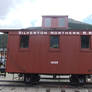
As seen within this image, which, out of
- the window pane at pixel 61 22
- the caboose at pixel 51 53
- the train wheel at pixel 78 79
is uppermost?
the window pane at pixel 61 22

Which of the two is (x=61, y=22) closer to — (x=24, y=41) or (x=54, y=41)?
(x=54, y=41)

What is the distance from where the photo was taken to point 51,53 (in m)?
7.73

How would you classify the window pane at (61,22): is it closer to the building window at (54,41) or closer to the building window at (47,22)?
the building window at (47,22)

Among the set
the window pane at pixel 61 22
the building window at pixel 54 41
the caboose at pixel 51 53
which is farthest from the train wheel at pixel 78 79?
the window pane at pixel 61 22

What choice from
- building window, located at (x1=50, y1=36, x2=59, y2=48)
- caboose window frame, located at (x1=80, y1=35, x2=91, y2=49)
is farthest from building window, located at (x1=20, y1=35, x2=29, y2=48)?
caboose window frame, located at (x1=80, y1=35, x2=91, y2=49)

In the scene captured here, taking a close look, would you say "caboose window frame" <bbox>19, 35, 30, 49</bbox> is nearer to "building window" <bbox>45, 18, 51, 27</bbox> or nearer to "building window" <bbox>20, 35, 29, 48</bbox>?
"building window" <bbox>20, 35, 29, 48</bbox>

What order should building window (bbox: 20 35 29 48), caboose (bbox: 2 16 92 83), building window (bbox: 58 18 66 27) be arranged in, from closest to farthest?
1. caboose (bbox: 2 16 92 83)
2. building window (bbox: 20 35 29 48)
3. building window (bbox: 58 18 66 27)

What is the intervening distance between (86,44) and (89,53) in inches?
21.0

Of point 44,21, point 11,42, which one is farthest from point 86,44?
point 11,42

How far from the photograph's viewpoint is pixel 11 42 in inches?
314

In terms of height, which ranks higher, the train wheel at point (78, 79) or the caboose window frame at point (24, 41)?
the caboose window frame at point (24, 41)

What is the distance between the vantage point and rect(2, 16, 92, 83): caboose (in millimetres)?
7652

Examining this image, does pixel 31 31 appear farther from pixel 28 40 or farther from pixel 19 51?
pixel 19 51

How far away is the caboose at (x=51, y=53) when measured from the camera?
7.65m
